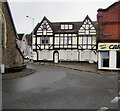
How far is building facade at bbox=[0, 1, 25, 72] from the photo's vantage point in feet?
37.9

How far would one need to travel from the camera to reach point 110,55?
15.1 meters

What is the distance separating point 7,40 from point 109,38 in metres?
12.6

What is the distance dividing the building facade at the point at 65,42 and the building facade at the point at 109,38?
11257 mm

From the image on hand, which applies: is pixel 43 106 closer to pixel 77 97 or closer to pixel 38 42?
pixel 77 97

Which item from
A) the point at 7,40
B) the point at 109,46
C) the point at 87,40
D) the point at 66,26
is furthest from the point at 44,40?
the point at 109,46

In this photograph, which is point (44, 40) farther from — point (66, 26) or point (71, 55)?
point (71, 55)

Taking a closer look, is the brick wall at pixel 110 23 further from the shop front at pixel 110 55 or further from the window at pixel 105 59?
the window at pixel 105 59

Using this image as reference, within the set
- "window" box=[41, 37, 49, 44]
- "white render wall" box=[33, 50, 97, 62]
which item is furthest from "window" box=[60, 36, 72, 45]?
"window" box=[41, 37, 49, 44]

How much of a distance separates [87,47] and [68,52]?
4584mm

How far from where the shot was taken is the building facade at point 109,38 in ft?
49.1

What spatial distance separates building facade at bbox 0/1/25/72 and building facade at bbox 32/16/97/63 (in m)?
14.9

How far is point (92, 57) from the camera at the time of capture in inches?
1096

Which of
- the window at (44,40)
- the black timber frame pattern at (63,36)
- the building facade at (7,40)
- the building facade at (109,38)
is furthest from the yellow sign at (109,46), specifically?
the window at (44,40)

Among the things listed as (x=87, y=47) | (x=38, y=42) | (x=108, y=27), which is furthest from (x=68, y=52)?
(x=108, y=27)
